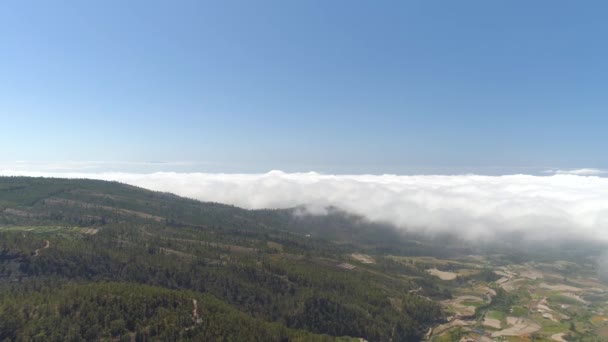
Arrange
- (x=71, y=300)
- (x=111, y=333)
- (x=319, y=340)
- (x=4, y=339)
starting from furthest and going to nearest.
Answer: (x=319, y=340) < (x=71, y=300) < (x=111, y=333) < (x=4, y=339)

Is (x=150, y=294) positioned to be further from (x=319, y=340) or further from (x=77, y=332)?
(x=319, y=340)

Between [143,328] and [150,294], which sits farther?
[150,294]

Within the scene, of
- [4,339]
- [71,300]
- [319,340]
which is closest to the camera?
[4,339]

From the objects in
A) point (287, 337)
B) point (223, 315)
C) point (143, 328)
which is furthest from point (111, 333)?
point (287, 337)

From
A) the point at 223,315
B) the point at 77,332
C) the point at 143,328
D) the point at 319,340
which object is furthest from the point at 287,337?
the point at 77,332

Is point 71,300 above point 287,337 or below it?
above

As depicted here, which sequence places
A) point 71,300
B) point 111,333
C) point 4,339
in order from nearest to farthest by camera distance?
point 4,339, point 111,333, point 71,300

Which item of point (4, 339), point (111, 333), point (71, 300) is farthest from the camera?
point (71, 300)

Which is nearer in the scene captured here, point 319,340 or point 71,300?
point 71,300

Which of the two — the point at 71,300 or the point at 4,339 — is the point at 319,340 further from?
the point at 4,339
